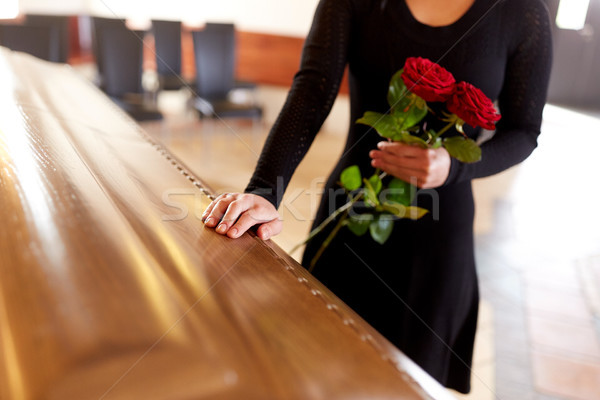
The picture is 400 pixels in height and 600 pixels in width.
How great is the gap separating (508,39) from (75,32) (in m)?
8.77

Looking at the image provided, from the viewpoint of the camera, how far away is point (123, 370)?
43cm

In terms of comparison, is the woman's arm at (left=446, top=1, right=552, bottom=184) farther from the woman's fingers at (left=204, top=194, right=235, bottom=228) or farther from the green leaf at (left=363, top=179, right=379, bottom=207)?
the woman's fingers at (left=204, top=194, right=235, bottom=228)

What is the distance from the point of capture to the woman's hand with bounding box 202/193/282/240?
0.76 metres

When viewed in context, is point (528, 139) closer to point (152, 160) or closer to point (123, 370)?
point (152, 160)

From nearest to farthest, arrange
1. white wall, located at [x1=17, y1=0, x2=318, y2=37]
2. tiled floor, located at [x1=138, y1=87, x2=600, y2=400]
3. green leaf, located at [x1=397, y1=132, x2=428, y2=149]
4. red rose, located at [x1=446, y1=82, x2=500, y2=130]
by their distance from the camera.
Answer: red rose, located at [x1=446, y1=82, x2=500, y2=130] < green leaf, located at [x1=397, y1=132, x2=428, y2=149] < tiled floor, located at [x1=138, y1=87, x2=600, y2=400] < white wall, located at [x1=17, y1=0, x2=318, y2=37]

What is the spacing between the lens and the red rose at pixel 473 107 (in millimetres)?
919

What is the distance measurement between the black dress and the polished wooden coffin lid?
13.3 inches

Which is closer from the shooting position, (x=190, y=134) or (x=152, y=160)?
(x=152, y=160)

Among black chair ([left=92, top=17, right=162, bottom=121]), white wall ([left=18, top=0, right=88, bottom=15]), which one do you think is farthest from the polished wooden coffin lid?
white wall ([left=18, top=0, right=88, bottom=15])

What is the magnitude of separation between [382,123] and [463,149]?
0.54 feet

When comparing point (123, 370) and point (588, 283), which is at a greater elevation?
point (123, 370)

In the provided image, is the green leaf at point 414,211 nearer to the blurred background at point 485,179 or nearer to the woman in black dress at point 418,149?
the woman in black dress at point 418,149

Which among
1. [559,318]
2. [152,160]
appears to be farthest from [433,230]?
A: [559,318]

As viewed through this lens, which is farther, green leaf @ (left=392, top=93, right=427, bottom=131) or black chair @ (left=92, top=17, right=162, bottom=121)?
black chair @ (left=92, top=17, right=162, bottom=121)
